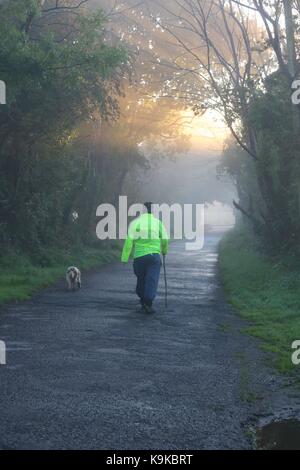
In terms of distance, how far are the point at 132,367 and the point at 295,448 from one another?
3.11 metres

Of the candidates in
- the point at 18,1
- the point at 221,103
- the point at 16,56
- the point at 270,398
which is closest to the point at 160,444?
the point at 270,398

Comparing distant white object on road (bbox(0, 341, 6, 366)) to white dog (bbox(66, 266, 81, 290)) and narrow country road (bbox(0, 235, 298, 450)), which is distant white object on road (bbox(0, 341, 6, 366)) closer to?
narrow country road (bbox(0, 235, 298, 450))

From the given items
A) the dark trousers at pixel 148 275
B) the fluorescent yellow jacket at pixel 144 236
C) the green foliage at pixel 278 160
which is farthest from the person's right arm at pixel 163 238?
the green foliage at pixel 278 160

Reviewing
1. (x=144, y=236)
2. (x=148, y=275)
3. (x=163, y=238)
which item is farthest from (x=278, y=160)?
(x=148, y=275)

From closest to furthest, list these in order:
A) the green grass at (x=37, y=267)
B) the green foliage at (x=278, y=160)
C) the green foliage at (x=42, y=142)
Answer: the green grass at (x=37, y=267) → the green foliage at (x=42, y=142) → the green foliage at (x=278, y=160)

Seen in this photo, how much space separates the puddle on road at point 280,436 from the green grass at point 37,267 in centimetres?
863

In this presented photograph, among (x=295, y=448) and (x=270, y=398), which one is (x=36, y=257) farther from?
(x=295, y=448)

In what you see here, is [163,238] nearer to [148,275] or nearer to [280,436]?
[148,275]

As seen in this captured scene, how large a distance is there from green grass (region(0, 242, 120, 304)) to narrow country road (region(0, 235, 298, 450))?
5.66 feet

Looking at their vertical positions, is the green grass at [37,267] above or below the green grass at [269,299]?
above

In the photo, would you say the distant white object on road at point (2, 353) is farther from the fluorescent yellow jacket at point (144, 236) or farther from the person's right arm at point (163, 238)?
the person's right arm at point (163, 238)

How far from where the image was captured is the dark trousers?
509 inches

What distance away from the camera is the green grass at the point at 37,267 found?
51.0 ft

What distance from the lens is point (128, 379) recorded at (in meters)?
7.55
